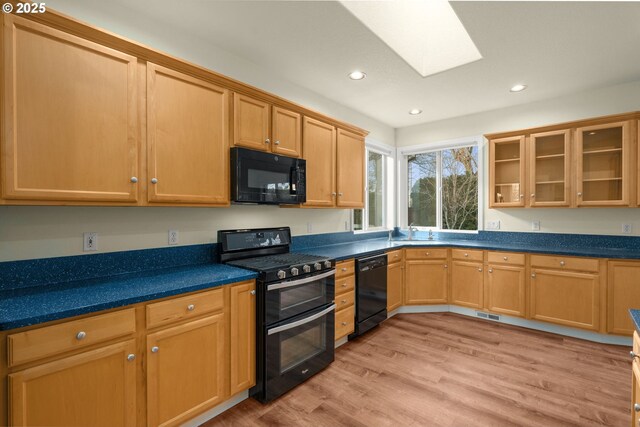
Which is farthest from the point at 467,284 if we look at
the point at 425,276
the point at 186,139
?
the point at 186,139

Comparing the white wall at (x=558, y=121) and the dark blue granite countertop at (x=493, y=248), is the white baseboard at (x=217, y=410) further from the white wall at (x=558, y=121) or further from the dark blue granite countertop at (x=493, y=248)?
the white wall at (x=558, y=121)

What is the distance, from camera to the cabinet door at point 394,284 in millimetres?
3664

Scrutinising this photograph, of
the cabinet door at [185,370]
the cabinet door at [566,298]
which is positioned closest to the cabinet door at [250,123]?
the cabinet door at [185,370]

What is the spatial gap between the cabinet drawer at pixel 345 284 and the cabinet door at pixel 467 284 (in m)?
1.64

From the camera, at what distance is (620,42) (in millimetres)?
2461

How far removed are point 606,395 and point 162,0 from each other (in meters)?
4.22

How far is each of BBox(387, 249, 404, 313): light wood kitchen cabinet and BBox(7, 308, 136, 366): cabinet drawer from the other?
110 inches

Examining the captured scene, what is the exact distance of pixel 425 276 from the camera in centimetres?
396

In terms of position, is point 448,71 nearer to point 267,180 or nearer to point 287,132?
point 287,132

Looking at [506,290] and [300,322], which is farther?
[506,290]

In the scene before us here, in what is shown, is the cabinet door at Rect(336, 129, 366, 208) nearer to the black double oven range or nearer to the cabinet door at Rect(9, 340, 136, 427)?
the black double oven range

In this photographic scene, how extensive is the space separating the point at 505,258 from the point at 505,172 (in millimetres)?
1213

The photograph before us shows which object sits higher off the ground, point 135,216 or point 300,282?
point 135,216

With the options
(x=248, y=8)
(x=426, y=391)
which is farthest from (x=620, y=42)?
(x=426, y=391)
